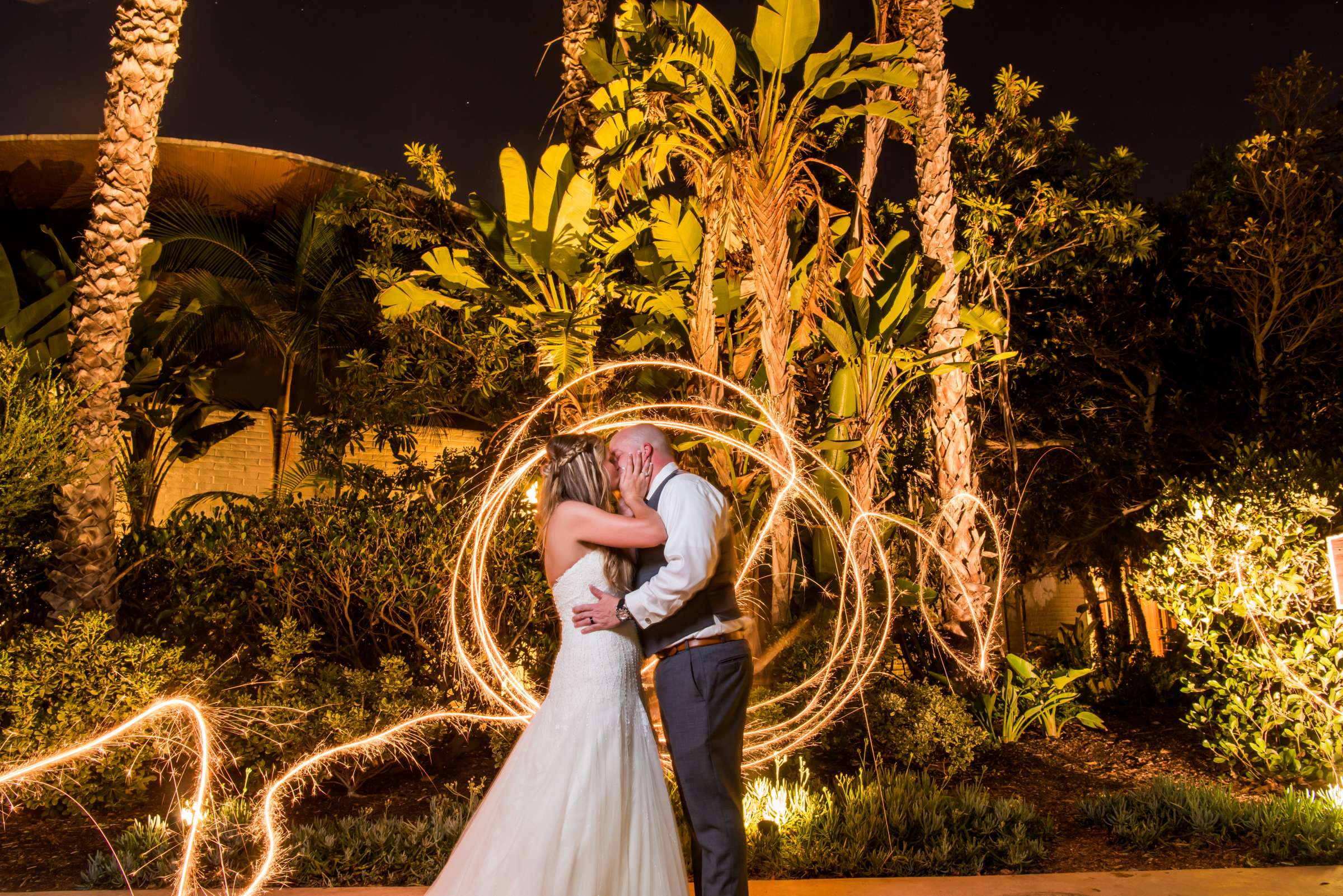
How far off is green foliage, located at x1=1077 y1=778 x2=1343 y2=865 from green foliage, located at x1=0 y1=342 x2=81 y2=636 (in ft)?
24.6

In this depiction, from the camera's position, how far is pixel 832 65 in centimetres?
866

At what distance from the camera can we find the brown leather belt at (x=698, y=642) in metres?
3.71

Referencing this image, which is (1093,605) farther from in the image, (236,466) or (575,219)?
(236,466)

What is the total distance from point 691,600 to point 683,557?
0.20 meters

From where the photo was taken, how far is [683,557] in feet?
11.8

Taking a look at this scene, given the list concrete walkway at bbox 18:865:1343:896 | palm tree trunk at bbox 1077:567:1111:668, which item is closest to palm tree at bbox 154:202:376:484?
concrete walkway at bbox 18:865:1343:896

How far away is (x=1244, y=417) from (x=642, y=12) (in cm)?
882

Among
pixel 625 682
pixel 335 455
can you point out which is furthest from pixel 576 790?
pixel 335 455

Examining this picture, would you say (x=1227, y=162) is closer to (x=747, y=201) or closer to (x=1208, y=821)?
(x=747, y=201)

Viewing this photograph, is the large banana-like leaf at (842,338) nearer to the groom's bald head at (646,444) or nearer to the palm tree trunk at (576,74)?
the palm tree trunk at (576,74)

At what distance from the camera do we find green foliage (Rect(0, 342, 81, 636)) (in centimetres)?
668

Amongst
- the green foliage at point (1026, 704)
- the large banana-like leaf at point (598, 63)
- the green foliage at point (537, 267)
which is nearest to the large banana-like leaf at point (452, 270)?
the green foliage at point (537, 267)

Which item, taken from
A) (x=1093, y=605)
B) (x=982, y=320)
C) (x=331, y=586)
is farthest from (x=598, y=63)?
(x=1093, y=605)

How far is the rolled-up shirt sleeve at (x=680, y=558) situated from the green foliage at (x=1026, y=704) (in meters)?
5.56
